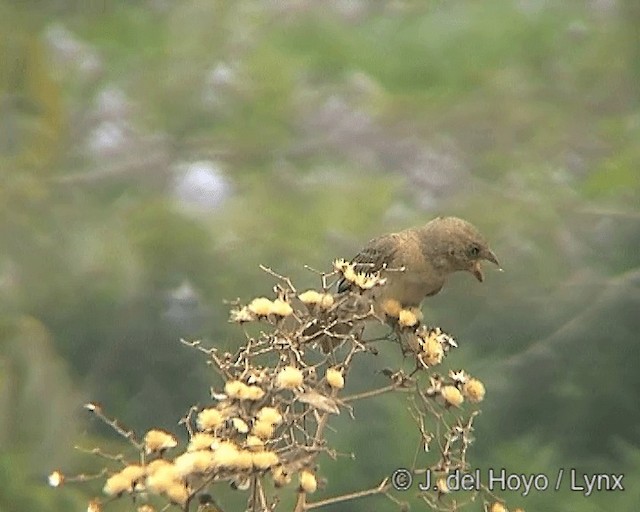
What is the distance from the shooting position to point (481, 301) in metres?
1.36

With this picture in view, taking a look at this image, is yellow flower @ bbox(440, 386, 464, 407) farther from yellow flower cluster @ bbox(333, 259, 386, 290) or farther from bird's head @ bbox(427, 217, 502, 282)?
bird's head @ bbox(427, 217, 502, 282)

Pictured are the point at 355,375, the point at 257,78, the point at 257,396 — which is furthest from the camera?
the point at 257,78

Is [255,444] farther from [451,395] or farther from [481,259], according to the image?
[481,259]

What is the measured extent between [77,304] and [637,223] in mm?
916

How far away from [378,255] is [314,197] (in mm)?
453

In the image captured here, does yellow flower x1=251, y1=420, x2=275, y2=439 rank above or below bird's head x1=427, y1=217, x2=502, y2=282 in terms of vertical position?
below

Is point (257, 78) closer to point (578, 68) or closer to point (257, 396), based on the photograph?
point (578, 68)

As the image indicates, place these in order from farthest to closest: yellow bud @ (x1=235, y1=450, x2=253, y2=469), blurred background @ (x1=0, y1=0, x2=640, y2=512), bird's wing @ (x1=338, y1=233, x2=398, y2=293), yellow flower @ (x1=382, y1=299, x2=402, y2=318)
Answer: blurred background @ (x1=0, y1=0, x2=640, y2=512)
bird's wing @ (x1=338, y1=233, x2=398, y2=293)
yellow flower @ (x1=382, y1=299, x2=402, y2=318)
yellow bud @ (x1=235, y1=450, x2=253, y2=469)

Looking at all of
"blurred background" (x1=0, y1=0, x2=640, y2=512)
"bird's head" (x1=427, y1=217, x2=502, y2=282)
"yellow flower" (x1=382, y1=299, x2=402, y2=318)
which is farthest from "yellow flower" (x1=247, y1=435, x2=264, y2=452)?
"blurred background" (x1=0, y1=0, x2=640, y2=512)

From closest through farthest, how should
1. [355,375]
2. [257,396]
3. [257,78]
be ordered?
[257,396] < [355,375] < [257,78]

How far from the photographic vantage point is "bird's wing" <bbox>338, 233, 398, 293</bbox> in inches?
37.3

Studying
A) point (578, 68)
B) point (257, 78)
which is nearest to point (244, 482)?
point (257, 78)

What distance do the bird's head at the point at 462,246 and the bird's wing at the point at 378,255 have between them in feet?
0.21

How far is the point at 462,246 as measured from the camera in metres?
0.92
